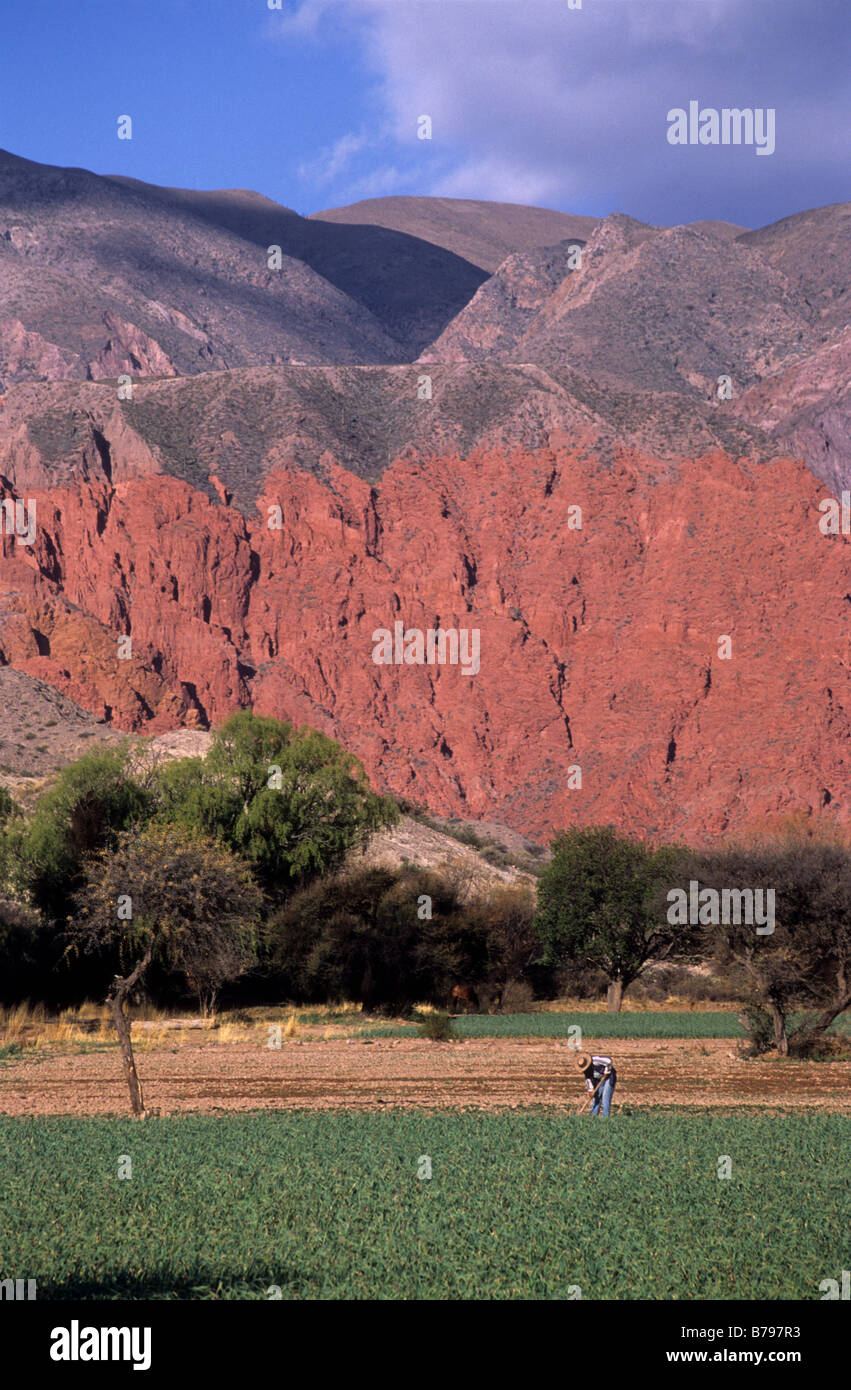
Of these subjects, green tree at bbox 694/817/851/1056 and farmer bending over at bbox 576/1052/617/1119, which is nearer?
farmer bending over at bbox 576/1052/617/1119

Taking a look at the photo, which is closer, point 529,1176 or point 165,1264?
point 165,1264

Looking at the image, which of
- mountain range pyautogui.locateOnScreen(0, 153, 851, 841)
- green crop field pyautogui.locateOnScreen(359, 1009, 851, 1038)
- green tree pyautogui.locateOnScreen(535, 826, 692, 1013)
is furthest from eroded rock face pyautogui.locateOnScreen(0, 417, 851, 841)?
green crop field pyautogui.locateOnScreen(359, 1009, 851, 1038)

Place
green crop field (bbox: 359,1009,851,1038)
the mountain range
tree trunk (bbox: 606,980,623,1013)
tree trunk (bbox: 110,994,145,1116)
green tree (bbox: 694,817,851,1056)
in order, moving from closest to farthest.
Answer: tree trunk (bbox: 110,994,145,1116), green tree (bbox: 694,817,851,1056), green crop field (bbox: 359,1009,851,1038), tree trunk (bbox: 606,980,623,1013), the mountain range

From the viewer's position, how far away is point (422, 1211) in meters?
10.4

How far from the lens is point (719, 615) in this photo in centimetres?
9825

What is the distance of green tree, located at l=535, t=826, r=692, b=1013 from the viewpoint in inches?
1729

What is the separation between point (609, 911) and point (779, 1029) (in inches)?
607

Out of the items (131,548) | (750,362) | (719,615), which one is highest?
(750,362)

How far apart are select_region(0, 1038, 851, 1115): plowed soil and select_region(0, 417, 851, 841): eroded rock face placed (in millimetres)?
62763

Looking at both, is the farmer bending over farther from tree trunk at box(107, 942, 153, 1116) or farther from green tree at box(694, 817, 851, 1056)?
green tree at box(694, 817, 851, 1056)

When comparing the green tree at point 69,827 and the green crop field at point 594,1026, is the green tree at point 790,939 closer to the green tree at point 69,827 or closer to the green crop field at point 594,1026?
the green crop field at point 594,1026
